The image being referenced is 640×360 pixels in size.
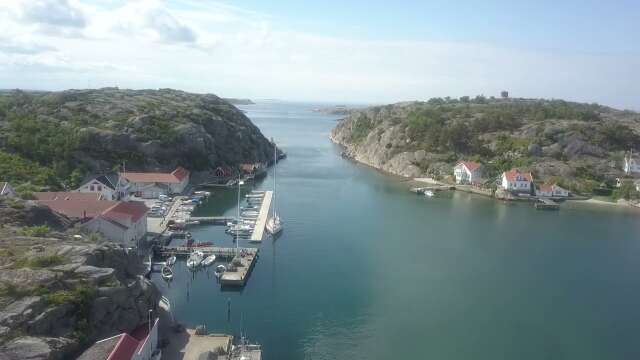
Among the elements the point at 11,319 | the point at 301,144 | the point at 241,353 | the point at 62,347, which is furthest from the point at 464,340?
the point at 301,144

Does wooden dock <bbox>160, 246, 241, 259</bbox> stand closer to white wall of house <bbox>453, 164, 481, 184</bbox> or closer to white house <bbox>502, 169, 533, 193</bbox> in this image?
white house <bbox>502, 169, 533, 193</bbox>

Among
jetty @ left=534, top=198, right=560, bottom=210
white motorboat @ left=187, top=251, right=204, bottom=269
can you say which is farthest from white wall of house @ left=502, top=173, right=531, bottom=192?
white motorboat @ left=187, top=251, right=204, bottom=269

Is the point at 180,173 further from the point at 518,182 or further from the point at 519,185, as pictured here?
the point at 519,185

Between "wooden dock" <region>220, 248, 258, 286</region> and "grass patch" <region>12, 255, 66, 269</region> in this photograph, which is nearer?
"grass patch" <region>12, 255, 66, 269</region>

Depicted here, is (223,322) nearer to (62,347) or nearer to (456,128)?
(62,347)

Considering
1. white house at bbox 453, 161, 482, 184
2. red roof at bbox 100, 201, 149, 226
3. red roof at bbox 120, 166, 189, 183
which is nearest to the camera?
red roof at bbox 100, 201, 149, 226

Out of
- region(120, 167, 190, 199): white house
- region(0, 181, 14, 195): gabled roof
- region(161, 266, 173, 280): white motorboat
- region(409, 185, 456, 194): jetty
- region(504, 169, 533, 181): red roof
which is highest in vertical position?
region(0, 181, 14, 195): gabled roof

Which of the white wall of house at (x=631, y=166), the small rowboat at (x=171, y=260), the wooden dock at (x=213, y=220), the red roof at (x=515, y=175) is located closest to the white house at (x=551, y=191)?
the red roof at (x=515, y=175)
